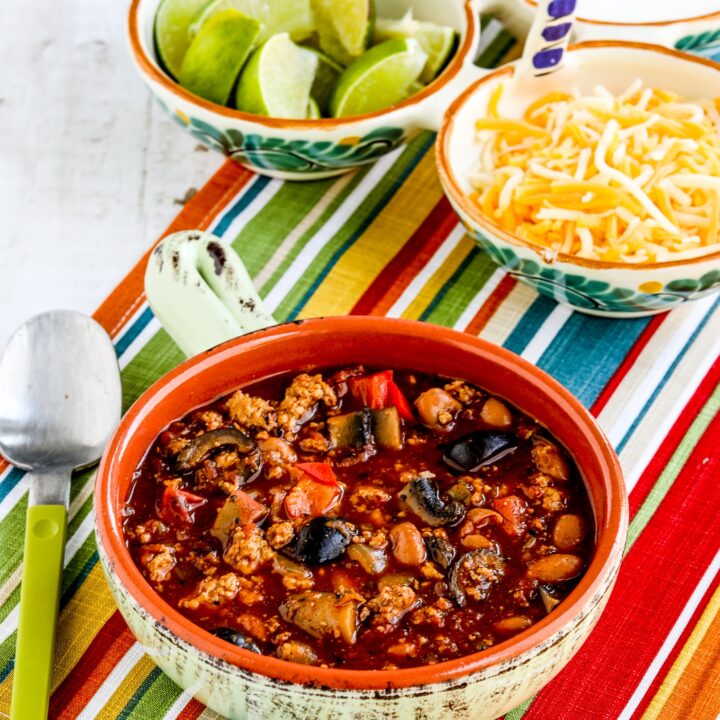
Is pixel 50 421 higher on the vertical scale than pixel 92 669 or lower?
higher

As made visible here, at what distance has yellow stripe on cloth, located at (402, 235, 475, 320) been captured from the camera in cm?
252

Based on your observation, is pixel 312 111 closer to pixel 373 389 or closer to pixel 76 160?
pixel 76 160

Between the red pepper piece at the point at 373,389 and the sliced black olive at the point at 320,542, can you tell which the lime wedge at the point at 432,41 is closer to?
the red pepper piece at the point at 373,389

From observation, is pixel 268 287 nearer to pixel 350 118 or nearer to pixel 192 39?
pixel 350 118

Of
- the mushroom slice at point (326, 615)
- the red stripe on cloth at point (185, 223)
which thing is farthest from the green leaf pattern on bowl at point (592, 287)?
the mushroom slice at point (326, 615)

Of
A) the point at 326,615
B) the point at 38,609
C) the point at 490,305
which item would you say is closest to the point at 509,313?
the point at 490,305

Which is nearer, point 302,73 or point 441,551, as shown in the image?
point 441,551

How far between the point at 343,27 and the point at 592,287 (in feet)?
3.28

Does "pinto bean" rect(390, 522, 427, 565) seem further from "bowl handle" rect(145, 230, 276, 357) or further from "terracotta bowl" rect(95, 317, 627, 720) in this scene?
"bowl handle" rect(145, 230, 276, 357)

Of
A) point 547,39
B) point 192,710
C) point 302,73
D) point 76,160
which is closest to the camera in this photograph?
point 192,710

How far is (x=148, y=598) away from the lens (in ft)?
5.12

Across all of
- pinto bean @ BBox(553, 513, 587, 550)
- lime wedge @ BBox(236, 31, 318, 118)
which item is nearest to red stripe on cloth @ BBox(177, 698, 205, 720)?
pinto bean @ BBox(553, 513, 587, 550)

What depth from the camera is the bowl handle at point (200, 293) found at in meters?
2.04

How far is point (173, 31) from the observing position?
2.79 meters
